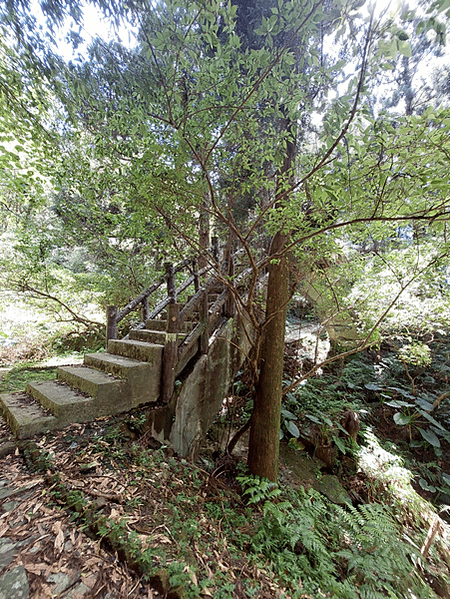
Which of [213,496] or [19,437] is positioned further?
[213,496]

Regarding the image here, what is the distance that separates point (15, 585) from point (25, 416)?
5.06 ft

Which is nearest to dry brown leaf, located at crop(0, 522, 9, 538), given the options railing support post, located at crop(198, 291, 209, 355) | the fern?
the fern

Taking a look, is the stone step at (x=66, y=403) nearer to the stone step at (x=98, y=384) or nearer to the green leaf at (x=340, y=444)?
the stone step at (x=98, y=384)

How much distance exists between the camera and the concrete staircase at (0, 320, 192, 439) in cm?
229

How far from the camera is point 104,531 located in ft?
4.45

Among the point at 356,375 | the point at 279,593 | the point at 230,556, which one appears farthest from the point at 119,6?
the point at 356,375

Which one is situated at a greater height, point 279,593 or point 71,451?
point 71,451

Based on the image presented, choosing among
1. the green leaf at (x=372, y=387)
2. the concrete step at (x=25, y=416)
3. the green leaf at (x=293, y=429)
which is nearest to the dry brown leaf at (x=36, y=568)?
the concrete step at (x=25, y=416)

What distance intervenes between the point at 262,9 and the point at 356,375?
7272mm

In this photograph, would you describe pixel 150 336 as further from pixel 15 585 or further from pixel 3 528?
pixel 15 585

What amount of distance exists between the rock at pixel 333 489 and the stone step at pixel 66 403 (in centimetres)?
359

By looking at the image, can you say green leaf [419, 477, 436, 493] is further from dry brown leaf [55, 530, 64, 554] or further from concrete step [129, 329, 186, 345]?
dry brown leaf [55, 530, 64, 554]

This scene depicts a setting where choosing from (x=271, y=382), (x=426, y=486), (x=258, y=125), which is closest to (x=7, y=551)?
(x=271, y=382)

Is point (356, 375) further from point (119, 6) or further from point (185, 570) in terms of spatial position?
point (119, 6)
